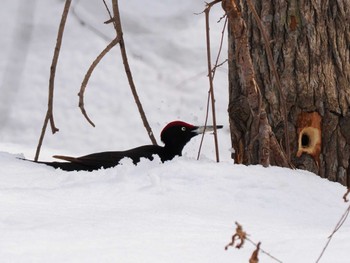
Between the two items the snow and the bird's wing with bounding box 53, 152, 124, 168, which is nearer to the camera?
the snow

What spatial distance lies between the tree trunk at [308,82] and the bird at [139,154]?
48 cm

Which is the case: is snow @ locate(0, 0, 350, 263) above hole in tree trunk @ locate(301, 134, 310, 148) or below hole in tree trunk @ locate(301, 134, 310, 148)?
below

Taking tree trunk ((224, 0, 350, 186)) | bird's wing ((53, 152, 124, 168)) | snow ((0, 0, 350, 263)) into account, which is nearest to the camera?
snow ((0, 0, 350, 263))

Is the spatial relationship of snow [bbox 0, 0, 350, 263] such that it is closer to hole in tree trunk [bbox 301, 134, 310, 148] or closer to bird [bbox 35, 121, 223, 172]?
hole in tree trunk [bbox 301, 134, 310, 148]

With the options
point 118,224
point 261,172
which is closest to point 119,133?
point 261,172

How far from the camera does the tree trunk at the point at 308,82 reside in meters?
3.74

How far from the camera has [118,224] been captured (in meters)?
2.37

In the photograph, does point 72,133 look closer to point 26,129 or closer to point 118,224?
point 26,129

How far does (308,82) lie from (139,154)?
3.73 ft

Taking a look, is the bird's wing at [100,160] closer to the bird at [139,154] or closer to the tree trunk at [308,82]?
the bird at [139,154]

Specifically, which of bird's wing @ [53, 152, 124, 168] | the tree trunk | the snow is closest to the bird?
bird's wing @ [53, 152, 124, 168]

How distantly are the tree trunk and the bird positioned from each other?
48 centimetres

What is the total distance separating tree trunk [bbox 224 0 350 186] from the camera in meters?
3.74

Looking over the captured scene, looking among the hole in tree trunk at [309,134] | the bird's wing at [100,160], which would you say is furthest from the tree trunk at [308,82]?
the bird's wing at [100,160]
